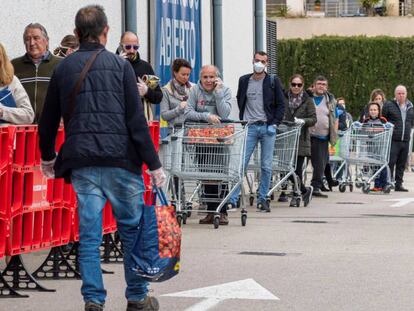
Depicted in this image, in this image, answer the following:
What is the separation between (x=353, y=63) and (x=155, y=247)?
118ft

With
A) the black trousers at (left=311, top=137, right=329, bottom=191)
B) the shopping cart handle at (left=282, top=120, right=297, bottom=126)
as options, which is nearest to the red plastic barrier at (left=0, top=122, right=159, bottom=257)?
the shopping cart handle at (left=282, top=120, right=297, bottom=126)

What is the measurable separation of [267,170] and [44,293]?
7.87 m

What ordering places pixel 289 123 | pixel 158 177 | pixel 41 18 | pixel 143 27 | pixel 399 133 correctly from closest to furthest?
pixel 158 177
pixel 41 18
pixel 143 27
pixel 289 123
pixel 399 133

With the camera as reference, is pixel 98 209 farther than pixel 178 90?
No

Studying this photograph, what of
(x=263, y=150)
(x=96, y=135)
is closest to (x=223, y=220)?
(x=263, y=150)

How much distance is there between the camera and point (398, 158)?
2405 cm

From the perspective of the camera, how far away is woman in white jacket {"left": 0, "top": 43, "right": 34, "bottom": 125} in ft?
32.1

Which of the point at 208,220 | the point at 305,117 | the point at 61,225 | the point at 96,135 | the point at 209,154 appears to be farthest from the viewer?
the point at 305,117

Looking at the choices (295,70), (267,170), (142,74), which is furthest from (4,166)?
(295,70)

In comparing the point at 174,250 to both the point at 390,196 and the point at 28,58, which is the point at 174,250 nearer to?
the point at 28,58

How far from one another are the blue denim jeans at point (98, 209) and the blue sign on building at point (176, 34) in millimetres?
9494

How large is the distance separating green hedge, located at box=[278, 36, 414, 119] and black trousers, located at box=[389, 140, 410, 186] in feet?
63.2

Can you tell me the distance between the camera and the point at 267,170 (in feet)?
55.9

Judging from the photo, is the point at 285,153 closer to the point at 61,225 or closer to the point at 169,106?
the point at 169,106
